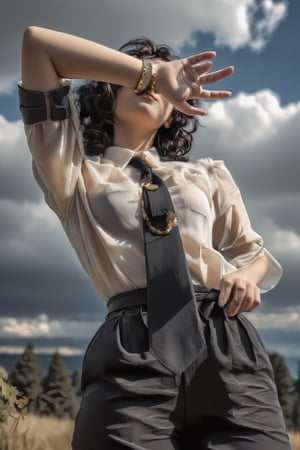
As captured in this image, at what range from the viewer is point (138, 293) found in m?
2.30

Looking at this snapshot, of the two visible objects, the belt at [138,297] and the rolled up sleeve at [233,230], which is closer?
the belt at [138,297]

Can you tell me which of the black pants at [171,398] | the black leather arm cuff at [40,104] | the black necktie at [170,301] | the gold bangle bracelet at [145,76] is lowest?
the black pants at [171,398]

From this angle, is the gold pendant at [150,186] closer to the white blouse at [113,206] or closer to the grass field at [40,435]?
the white blouse at [113,206]

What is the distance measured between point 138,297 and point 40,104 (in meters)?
0.72

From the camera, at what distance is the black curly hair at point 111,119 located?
9.17 feet

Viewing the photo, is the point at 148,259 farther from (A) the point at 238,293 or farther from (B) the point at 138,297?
(A) the point at 238,293

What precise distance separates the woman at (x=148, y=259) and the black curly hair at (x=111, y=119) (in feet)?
0.21

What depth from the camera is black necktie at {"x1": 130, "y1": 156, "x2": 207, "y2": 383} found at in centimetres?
221

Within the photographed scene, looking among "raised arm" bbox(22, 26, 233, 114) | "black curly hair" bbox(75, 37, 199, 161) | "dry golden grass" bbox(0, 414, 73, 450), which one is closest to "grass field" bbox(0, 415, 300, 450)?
"dry golden grass" bbox(0, 414, 73, 450)

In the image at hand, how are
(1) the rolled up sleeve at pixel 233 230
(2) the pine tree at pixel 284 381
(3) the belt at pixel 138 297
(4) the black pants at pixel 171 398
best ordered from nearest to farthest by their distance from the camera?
(4) the black pants at pixel 171 398 → (3) the belt at pixel 138 297 → (1) the rolled up sleeve at pixel 233 230 → (2) the pine tree at pixel 284 381

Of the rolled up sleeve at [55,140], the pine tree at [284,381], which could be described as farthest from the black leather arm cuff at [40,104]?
the pine tree at [284,381]

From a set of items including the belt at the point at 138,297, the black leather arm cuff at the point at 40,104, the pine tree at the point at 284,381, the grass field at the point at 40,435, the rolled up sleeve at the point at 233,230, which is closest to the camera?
the belt at the point at 138,297

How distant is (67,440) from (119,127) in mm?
4016

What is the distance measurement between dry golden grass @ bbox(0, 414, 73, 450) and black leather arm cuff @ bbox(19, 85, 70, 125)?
2.83 m
